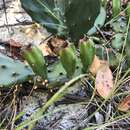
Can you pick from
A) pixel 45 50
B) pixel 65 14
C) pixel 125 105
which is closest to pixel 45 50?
pixel 45 50

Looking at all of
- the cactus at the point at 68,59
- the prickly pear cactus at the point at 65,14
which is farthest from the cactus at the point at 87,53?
the prickly pear cactus at the point at 65,14

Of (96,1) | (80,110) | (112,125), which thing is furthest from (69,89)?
(96,1)

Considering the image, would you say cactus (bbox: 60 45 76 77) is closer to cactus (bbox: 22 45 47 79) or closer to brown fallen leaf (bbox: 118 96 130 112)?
cactus (bbox: 22 45 47 79)

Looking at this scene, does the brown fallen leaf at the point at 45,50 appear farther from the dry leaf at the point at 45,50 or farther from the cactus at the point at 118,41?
the cactus at the point at 118,41

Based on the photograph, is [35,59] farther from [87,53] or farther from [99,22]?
[99,22]

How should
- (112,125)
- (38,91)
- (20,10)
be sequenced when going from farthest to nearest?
(20,10)
(38,91)
(112,125)

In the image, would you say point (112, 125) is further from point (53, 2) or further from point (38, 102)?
point (53, 2)

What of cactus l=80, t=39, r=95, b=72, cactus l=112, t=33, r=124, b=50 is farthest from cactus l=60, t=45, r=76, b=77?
cactus l=112, t=33, r=124, b=50
